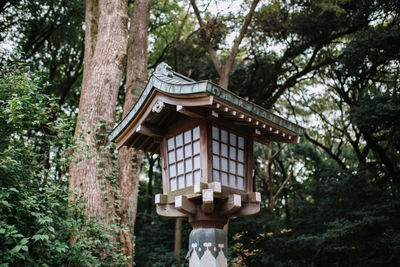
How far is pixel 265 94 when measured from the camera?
12.0 meters

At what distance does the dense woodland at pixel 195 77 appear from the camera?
435 centimetres

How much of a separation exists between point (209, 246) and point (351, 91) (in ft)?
38.5

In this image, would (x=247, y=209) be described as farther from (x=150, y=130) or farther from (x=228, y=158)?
(x=150, y=130)

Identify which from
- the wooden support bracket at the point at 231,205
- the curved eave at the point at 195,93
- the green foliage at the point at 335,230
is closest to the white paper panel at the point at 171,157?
the curved eave at the point at 195,93

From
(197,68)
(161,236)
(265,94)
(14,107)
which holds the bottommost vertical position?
(161,236)

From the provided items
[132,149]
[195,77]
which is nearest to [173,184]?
[132,149]

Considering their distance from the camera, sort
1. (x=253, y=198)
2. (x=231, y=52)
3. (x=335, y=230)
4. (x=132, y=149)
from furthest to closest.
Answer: (x=335, y=230), (x=231, y=52), (x=132, y=149), (x=253, y=198)

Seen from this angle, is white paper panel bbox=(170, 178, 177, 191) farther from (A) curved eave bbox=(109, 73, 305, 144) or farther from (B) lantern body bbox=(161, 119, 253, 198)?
(A) curved eave bbox=(109, 73, 305, 144)

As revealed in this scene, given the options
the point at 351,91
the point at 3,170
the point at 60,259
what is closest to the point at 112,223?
the point at 60,259

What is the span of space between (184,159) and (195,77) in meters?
9.02

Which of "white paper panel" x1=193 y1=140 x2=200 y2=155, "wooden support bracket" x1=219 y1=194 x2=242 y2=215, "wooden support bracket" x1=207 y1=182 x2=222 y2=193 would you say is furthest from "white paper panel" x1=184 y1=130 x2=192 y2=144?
"wooden support bracket" x1=219 y1=194 x2=242 y2=215

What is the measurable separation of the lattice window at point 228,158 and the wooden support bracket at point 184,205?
0.37 m

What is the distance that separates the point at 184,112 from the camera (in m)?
3.42

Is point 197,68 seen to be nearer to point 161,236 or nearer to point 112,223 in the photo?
point 161,236
